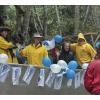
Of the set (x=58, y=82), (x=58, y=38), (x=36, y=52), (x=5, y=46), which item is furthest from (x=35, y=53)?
(x=58, y=38)

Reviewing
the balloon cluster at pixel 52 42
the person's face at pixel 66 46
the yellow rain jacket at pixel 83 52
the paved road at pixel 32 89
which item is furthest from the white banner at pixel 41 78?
the balloon cluster at pixel 52 42

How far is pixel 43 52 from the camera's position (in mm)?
10484

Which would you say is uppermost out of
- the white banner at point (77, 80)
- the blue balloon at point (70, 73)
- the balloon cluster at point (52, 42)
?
the balloon cluster at point (52, 42)

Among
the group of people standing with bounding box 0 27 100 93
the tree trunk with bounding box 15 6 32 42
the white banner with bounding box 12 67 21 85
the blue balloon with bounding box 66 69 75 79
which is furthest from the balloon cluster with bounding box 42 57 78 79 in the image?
the tree trunk with bounding box 15 6 32 42

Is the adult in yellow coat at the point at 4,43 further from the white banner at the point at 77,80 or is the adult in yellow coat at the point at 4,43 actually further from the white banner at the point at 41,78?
the white banner at the point at 77,80

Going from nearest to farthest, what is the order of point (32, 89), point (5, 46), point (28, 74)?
point (28, 74) < point (32, 89) < point (5, 46)

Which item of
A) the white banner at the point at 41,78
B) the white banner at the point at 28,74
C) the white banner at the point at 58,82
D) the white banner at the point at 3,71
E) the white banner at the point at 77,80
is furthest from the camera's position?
the white banner at the point at 77,80

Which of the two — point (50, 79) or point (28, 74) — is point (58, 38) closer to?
point (50, 79)

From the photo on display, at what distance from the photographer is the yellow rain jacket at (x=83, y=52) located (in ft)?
36.7

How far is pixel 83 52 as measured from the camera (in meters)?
11.3

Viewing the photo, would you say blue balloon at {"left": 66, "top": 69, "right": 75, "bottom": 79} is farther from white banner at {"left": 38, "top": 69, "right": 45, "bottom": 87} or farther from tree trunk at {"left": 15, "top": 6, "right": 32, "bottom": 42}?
tree trunk at {"left": 15, "top": 6, "right": 32, "bottom": 42}

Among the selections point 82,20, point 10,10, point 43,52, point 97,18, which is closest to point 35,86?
point 43,52

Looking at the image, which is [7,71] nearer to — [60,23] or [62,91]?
[62,91]

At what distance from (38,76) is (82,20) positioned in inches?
734
